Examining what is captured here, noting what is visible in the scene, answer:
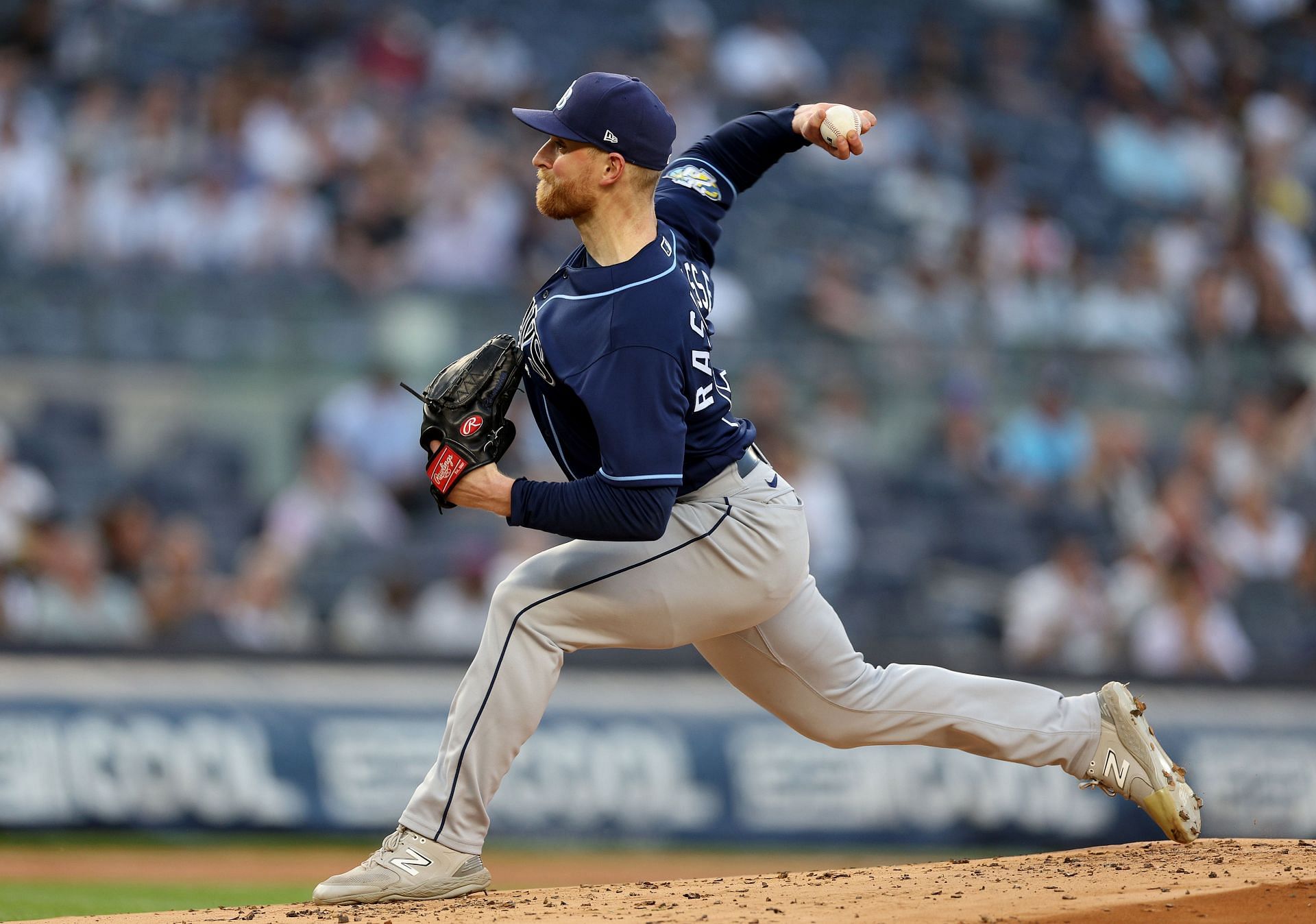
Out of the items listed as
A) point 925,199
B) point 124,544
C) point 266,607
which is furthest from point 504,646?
point 925,199

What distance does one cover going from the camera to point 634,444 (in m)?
3.46

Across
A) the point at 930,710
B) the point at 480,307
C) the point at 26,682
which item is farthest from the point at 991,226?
the point at 930,710

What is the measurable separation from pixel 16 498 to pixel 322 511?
1435mm

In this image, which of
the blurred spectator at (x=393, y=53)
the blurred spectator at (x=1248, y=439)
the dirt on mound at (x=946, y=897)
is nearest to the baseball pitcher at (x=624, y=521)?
the dirt on mound at (x=946, y=897)

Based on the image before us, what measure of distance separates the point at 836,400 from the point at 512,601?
5505 mm

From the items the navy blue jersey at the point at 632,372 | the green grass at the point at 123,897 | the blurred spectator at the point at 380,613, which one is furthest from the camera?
the blurred spectator at the point at 380,613

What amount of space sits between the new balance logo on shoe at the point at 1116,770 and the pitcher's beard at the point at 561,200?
6.07 ft

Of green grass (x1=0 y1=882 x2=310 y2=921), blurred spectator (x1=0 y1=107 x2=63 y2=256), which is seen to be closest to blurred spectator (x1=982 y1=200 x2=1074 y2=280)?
blurred spectator (x1=0 y1=107 x2=63 y2=256)

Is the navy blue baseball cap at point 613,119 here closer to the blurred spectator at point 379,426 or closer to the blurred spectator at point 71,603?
the blurred spectator at point 71,603

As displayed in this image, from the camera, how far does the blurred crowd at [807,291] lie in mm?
8094

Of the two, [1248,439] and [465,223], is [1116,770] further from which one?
[465,223]

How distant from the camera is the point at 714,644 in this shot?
3918 millimetres

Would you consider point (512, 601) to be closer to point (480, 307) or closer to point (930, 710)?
point (930, 710)

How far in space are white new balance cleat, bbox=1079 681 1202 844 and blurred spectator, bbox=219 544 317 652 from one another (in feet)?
Answer: 14.6
